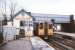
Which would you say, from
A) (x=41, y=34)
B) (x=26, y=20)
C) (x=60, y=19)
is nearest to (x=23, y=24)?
(x=26, y=20)

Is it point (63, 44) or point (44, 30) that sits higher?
point (44, 30)

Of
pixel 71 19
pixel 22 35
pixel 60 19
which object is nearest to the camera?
pixel 22 35

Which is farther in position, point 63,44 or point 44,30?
point 44,30

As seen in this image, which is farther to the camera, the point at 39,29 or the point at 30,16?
the point at 30,16

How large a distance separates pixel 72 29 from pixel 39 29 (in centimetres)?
1526

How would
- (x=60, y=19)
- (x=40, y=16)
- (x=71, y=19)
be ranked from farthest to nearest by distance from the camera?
1. (x=71, y=19)
2. (x=60, y=19)
3. (x=40, y=16)

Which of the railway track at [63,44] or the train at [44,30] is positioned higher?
the train at [44,30]

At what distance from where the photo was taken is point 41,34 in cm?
1753

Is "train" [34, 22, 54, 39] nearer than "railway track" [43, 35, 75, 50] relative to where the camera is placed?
No

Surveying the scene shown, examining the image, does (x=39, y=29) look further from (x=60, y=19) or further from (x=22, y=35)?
(x=60, y=19)

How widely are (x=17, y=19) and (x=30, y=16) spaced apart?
2.28 meters

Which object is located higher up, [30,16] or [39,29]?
[30,16]

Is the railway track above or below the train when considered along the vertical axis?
below

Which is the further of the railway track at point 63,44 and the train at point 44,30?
the train at point 44,30
